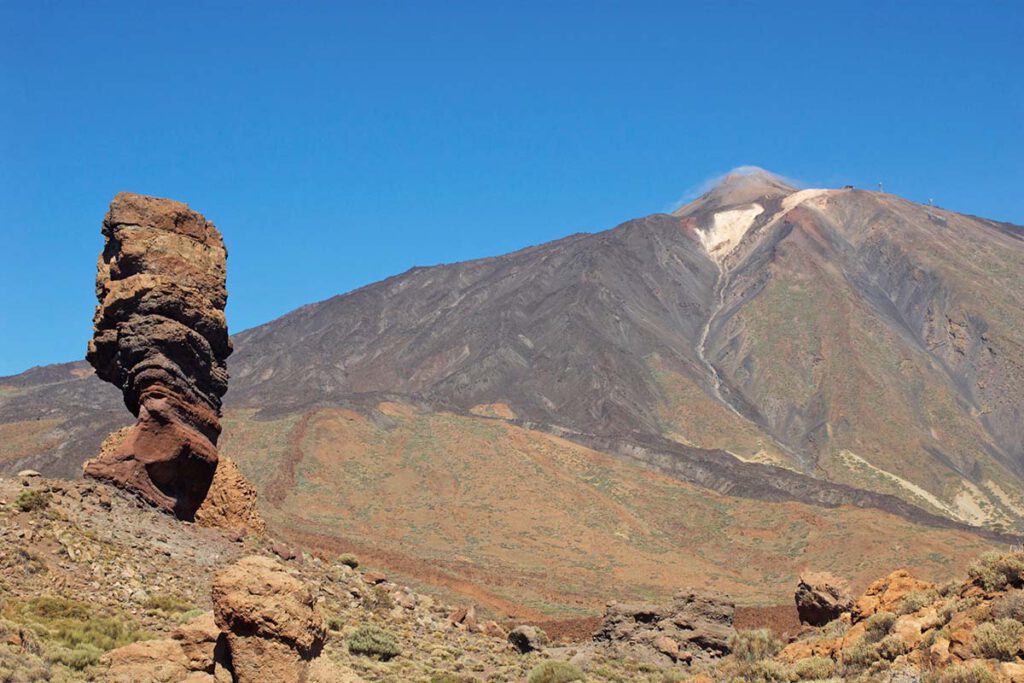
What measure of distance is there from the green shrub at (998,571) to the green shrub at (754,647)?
650 centimetres

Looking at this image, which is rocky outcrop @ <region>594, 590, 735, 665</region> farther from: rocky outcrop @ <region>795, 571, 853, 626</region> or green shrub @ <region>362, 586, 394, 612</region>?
green shrub @ <region>362, 586, 394, 612</region>

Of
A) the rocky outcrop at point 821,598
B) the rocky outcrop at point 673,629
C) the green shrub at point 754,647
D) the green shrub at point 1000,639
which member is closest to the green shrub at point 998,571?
the green shrub at point 1000,639

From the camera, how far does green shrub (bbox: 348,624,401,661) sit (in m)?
16.3

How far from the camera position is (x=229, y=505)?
71.1ft

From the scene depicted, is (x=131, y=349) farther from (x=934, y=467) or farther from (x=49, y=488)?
(x=934, y=467)

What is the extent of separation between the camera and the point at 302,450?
60094mm

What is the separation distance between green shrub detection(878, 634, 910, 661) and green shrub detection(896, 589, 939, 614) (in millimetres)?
1662


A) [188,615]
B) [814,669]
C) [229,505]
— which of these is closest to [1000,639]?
[814,669]

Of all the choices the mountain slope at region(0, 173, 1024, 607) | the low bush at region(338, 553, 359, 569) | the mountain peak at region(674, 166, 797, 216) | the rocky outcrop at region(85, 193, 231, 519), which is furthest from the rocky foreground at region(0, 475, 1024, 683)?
the mountain peak at region(674, 166, 797, 216)

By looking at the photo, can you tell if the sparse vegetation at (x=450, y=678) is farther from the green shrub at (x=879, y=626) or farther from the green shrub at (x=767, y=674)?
the green shrub at (x=879, y=626)

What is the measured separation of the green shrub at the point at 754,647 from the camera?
1912 cm

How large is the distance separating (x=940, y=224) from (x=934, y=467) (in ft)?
242

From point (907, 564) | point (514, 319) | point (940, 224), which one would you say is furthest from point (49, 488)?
point (940, 224)

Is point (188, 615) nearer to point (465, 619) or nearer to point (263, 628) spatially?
point (263, 628)
